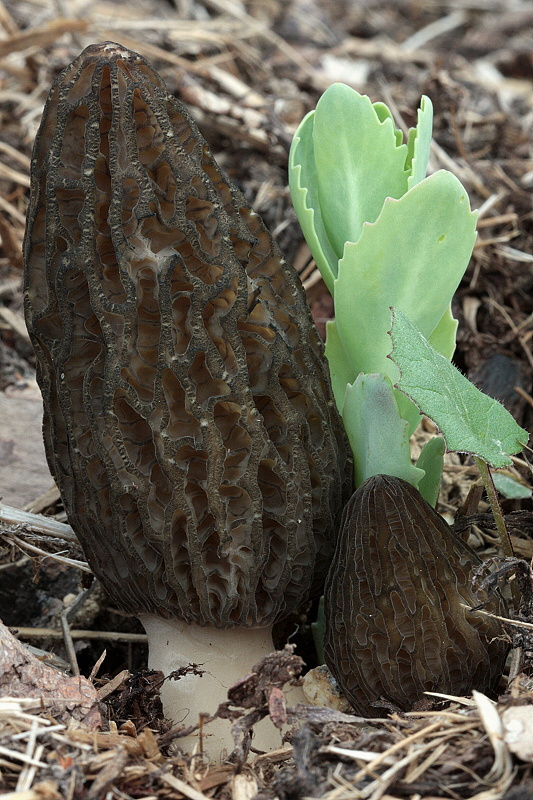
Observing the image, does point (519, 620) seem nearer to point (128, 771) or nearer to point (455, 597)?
point (455, 597)

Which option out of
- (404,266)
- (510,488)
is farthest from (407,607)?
(404,266)

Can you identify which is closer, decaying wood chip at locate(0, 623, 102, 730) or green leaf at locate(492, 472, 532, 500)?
decaying wood chip at locate(0, 623, 102, 730)

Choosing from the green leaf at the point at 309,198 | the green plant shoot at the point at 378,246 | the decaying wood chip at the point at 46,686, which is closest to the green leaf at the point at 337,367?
the green plant shoot at the point at 378,246

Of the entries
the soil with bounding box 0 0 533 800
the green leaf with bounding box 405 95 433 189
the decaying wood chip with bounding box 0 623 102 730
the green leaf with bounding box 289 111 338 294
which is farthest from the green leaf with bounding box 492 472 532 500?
the decaying wood chip with bounding box 0 623 102 730

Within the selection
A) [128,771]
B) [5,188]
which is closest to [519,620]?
[128,771]

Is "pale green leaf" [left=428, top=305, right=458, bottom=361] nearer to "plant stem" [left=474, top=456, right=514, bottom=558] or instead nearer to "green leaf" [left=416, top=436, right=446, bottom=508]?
"green leaf" [left=416, top=436, right=446, bottom=508]

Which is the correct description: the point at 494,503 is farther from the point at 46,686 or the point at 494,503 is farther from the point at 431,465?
the point at 46,686

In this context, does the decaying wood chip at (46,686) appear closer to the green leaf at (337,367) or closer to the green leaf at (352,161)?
the green leaf at (337,367)
